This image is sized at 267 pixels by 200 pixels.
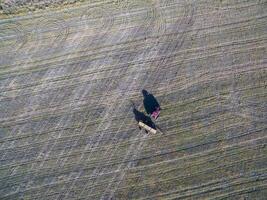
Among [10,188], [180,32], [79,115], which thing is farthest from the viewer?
[180,32]

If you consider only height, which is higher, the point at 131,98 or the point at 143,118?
the point at 131,98

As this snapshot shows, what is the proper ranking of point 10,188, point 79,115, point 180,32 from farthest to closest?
point 180,32
point 79,115
point 10,188

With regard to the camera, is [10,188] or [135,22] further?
[135,22]

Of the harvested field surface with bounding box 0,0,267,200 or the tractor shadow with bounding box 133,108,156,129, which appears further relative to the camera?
the tractor shadow with bounding box 133,108,156,129

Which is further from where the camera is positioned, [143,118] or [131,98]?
[131,98]

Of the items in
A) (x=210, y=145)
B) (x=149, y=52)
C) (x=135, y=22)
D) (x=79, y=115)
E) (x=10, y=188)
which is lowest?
(x=210, y=145)

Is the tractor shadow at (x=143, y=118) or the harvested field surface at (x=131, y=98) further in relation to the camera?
the tractor shadow at (x=143, y=118)

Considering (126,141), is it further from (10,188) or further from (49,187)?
(10,188)

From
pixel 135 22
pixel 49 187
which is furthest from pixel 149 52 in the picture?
pixel 49 187
